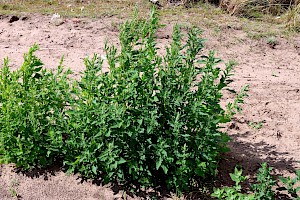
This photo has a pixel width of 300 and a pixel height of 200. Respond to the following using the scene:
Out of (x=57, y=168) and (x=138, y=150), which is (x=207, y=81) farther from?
(x=57, y=168)

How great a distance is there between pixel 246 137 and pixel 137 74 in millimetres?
1656

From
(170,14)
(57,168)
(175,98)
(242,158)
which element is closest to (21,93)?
(57,168)

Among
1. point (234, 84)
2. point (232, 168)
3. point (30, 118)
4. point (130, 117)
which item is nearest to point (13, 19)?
point (234, 84)

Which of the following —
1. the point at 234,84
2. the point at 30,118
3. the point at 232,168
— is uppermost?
the point at 30,118

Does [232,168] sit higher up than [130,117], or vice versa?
[130,117]

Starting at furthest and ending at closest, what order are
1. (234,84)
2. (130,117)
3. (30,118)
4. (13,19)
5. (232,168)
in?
1. (13,19)
2. (234,84)
3. (232,168)
4. (30,118)
5. (130,117)

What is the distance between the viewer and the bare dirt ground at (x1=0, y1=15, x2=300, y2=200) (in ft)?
12.1

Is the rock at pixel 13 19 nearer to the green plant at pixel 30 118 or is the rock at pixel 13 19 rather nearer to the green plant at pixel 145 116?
the green plant at pixel 30 118

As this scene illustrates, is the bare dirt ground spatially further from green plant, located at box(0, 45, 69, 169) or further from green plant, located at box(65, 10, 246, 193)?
green plant, located at box(65, 10, 246, 193)

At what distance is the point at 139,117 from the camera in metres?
3.33

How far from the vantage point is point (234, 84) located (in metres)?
5.50

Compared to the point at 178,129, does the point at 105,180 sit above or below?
below

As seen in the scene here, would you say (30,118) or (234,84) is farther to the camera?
(234,84)

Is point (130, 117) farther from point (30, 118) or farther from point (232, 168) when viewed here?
point (232, 168)
